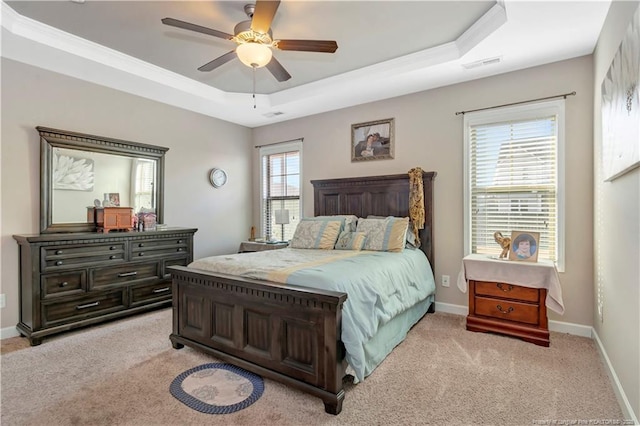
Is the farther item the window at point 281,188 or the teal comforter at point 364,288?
the window at point 281,188

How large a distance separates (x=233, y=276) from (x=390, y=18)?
248cm

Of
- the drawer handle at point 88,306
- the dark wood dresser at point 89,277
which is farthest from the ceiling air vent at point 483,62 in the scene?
the drawer handle at point 88,306

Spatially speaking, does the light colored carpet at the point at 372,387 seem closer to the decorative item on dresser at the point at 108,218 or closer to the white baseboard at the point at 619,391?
the white baseboard at the point at 619,391

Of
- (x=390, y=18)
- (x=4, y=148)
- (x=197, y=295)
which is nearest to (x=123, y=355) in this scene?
(x=197, y=295)

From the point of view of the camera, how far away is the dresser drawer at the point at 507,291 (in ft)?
9.62

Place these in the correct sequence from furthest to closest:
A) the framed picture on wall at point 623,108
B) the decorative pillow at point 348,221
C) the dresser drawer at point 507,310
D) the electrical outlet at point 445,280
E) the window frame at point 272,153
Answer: the window frame at point 272,153 < the decorative pillow at point 348,221 < the electrical outlet at point 445,280 < the dresser drawer at point 507,310 < the framed picture on wall at point 623,108

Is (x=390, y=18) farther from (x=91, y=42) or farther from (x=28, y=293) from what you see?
(x=28, y=293)

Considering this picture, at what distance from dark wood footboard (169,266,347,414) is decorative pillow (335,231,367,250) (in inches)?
60.2

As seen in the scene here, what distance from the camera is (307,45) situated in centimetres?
240

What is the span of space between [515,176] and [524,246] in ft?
2.54

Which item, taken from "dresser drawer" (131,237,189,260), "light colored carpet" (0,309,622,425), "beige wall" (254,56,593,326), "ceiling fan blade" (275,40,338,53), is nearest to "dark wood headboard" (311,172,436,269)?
"beige wall" (254,56,593,326)

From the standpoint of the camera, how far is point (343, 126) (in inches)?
183

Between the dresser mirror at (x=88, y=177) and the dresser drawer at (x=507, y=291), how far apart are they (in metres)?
3.88

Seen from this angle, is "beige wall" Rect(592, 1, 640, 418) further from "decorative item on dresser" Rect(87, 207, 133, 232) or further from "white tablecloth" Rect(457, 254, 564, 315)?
"decorative item on dresser" Rect(87, 207, 133, 232)
